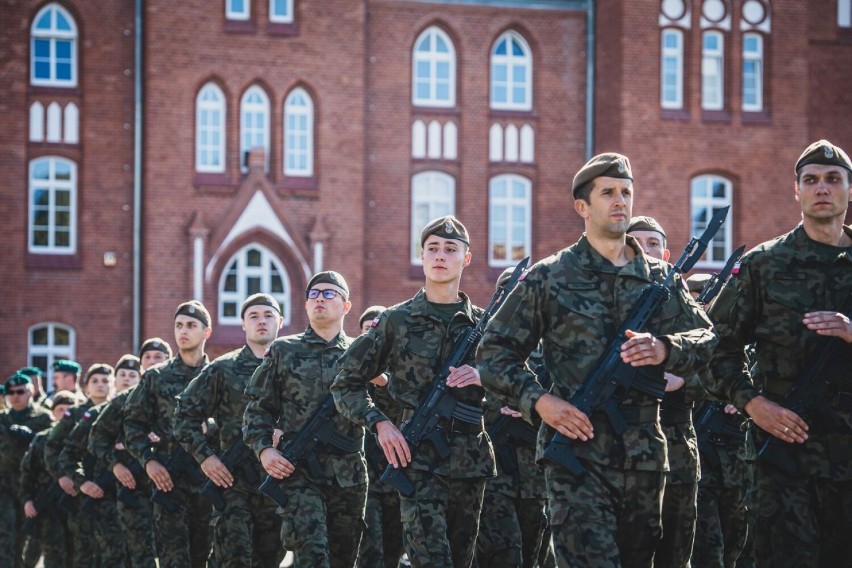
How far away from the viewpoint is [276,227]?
102ft

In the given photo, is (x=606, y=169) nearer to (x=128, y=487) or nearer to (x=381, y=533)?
(x=381, y=533)

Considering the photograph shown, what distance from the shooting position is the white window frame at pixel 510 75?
3300 cm

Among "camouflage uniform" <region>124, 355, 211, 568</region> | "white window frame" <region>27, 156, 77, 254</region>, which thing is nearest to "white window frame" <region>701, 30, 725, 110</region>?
"white window frame" <region>27, 156, 77, 254</region>

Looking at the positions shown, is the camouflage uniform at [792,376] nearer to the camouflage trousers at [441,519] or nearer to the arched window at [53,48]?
the camouflage trousers at [441,519]

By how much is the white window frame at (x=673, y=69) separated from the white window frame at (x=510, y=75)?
3.17 meters

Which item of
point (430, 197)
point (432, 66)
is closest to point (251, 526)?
point (430, 197)

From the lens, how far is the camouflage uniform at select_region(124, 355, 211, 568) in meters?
11.8

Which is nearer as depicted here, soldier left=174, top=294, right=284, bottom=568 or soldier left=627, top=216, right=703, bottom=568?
soldier left=627, top=216, right=703, bottom=568

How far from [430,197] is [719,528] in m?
23.6

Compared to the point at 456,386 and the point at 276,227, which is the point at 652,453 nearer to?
the point at 456,386

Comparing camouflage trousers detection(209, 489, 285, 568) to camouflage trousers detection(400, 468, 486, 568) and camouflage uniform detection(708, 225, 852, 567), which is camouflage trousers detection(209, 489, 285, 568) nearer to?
camouflage trousers detection(400, 468, 486, 568)

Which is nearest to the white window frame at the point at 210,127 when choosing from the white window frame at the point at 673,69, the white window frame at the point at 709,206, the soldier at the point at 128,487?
the white window frame at the point at 673,69

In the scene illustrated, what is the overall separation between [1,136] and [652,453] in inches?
1061

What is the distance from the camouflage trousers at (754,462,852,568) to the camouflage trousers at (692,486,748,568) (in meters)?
2.67
